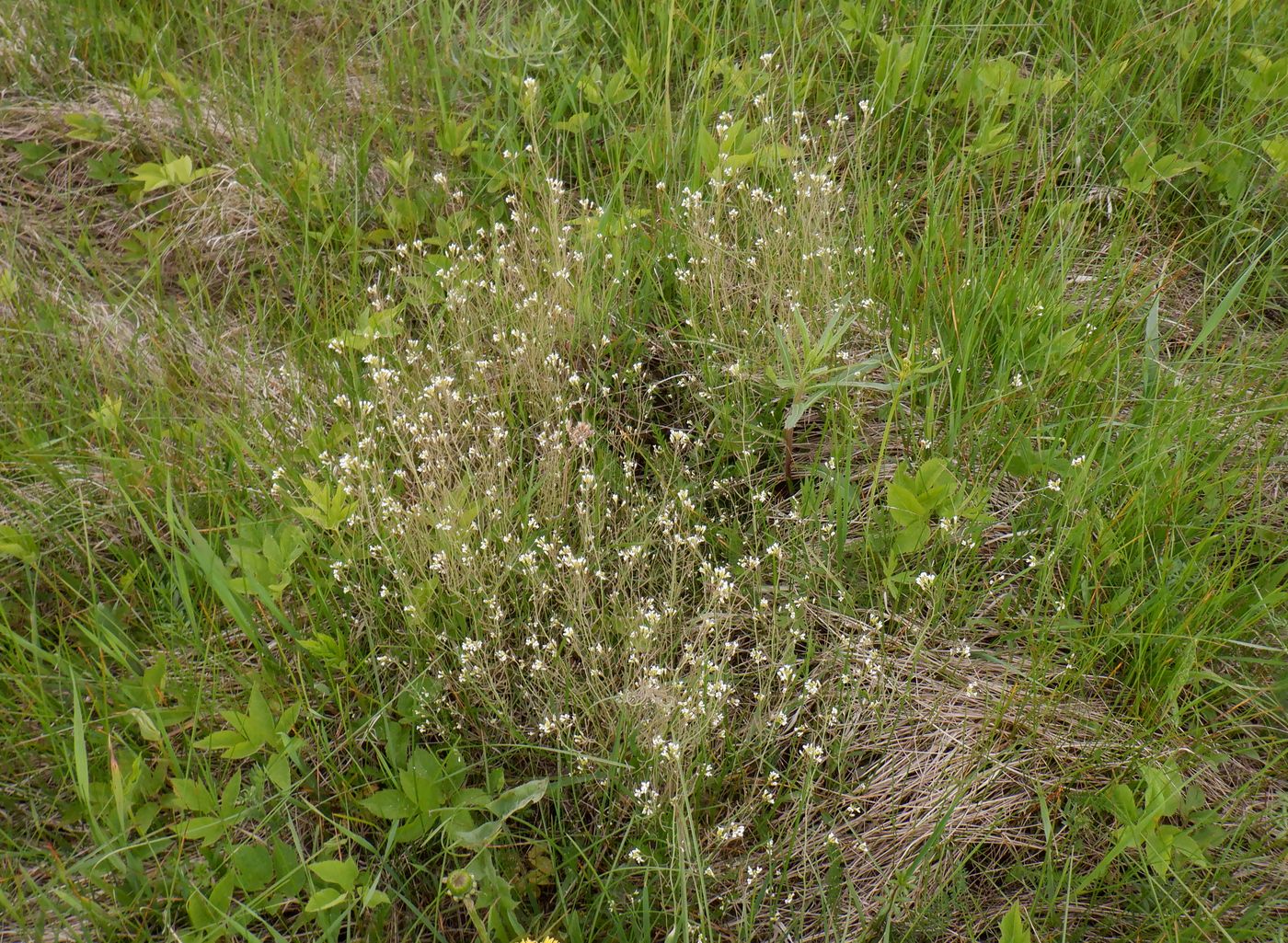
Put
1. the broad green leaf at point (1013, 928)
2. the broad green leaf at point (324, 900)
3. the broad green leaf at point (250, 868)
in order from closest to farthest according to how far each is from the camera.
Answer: the broad green leaf at point (1013, 928)
the broad green leaf at point (324, 900)
the broad green leaf at point (250, 868)

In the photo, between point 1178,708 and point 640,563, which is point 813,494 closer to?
point 640,563

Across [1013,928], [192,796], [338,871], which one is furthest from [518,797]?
[1013,928]

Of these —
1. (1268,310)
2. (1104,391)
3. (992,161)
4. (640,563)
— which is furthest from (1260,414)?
(640,563)

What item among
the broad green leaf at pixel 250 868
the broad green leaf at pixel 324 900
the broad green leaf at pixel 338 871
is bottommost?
the broad green leaf at pixel 250 868

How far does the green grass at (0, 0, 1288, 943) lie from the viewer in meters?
2.02

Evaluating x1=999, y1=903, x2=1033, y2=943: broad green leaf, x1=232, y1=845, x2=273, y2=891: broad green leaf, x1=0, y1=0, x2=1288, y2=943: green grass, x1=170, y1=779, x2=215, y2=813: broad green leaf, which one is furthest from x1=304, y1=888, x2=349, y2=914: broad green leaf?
x1=999, y1=903, x2=1033, y2=943: broad green leaf

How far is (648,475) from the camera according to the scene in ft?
8.90

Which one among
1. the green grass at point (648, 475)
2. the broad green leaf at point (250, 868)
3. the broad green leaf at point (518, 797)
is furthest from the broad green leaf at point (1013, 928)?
the broad green leaf at point (250, 868)

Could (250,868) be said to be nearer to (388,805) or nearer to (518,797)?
(388,805)

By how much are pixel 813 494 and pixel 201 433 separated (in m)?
1.73

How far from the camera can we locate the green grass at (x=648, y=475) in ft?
6.64

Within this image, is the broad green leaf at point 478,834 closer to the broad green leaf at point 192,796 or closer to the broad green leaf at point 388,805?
the broad green leaf at point 388,805

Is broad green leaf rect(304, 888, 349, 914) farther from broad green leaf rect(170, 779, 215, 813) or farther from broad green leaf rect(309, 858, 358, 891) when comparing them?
broad green leaf rect(170, 779, 215, 813)

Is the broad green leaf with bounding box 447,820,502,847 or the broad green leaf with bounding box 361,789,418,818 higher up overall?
the broad green leaf with bounding box 447,820,502,847
